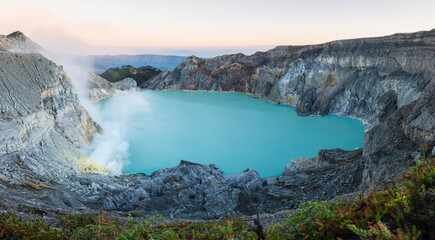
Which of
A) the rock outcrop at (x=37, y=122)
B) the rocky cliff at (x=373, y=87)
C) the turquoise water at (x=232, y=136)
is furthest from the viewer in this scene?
the turquoise water at (x=232, y=136)

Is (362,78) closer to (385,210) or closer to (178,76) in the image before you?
(385,210)

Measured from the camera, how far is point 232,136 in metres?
26.3

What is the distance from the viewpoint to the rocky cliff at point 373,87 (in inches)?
387

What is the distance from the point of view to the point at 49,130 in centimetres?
1524

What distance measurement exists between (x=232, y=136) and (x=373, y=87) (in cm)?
1936

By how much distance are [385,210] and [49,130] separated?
1690 cm

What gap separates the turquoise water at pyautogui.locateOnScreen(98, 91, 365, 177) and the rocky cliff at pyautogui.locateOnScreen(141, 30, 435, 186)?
3.18m

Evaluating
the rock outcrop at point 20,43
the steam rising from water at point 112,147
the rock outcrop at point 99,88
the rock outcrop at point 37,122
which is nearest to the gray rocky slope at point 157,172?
the rock outcrop at point 37,122

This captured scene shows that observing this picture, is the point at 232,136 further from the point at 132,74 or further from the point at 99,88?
the point at 132,74

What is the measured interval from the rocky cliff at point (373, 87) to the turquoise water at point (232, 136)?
3.18 m

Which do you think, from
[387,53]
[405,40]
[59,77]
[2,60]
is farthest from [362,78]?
[2,60]

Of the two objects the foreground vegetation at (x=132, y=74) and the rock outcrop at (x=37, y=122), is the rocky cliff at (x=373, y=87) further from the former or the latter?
the foreground vegetation at (x=132, y=74)

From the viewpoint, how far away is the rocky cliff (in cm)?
982

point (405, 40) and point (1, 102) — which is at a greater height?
point (405, 40)
